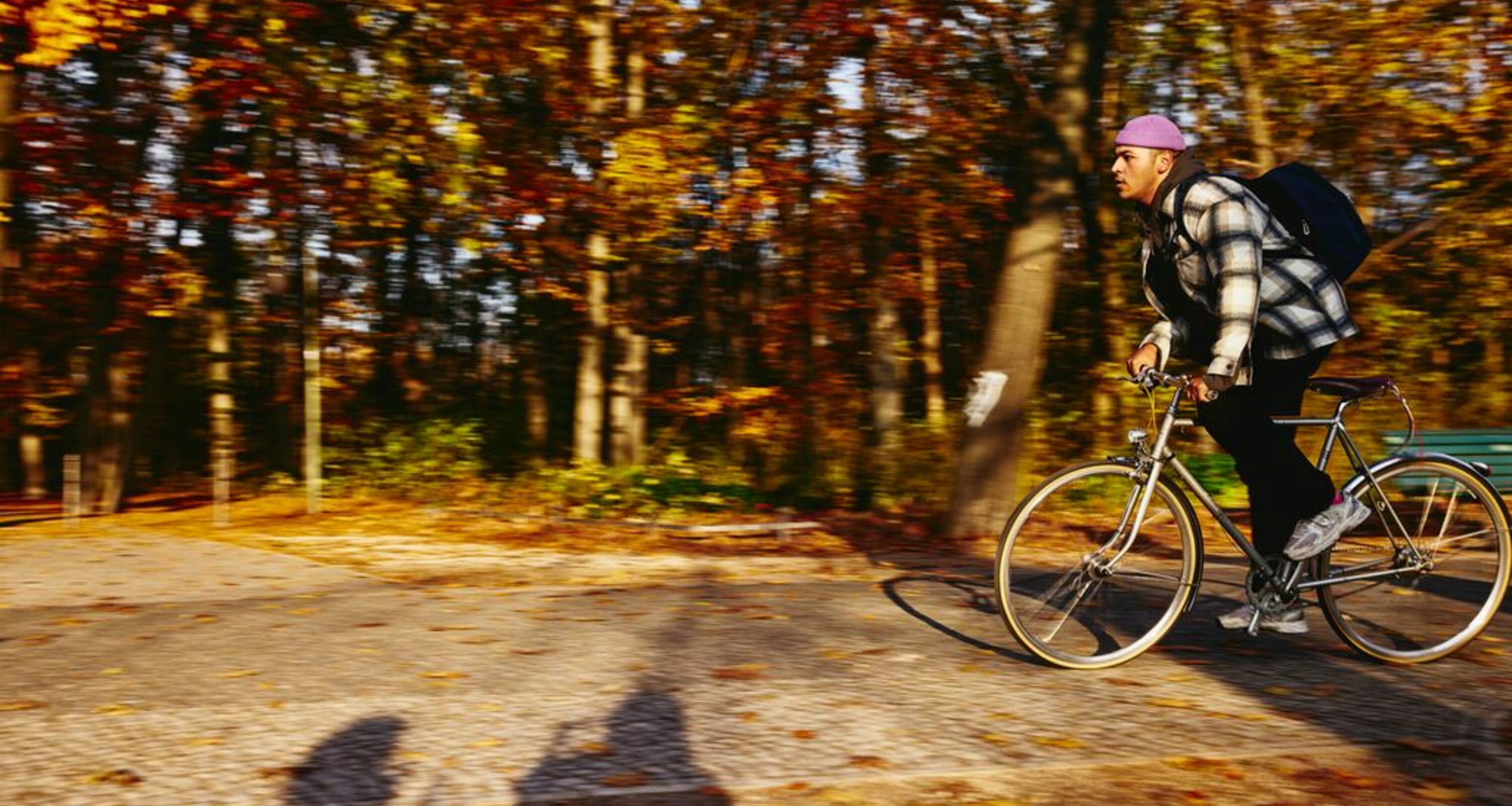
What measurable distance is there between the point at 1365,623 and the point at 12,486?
18836 millimetres

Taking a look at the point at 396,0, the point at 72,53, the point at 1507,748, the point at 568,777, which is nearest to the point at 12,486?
the point at 72,53

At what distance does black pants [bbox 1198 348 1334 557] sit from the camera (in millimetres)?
4793

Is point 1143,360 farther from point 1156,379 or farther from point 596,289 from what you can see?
point 596,289

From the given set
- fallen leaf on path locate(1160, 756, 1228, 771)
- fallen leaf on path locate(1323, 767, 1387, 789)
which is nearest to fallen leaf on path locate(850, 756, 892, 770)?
fallen leaf on path locate(1160, 756, 1228, 771)

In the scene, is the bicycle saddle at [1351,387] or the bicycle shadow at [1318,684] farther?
the bicycle saddle at [1351,387]

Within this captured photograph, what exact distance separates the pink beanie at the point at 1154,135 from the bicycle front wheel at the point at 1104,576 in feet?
3.90

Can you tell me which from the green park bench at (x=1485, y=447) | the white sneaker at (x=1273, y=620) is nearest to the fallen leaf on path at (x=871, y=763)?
the white sneaker at (x=1273, y=620)

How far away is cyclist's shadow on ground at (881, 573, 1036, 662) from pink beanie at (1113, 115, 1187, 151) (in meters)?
1.97

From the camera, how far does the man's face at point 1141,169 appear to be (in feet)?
15.7

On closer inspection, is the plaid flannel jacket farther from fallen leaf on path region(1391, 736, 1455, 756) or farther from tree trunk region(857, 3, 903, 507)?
tree trunk region(857, 3, 903, 507)

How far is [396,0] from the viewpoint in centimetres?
1241

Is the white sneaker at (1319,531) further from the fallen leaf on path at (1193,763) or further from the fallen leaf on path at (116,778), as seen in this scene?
the fallen leaf on path at (116,778)

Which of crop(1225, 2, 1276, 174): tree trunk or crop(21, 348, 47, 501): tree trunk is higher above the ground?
crop(1225, 2, 1276, 174): tree trunk

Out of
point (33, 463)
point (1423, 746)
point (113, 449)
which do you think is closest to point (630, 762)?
point (1423, 746)
